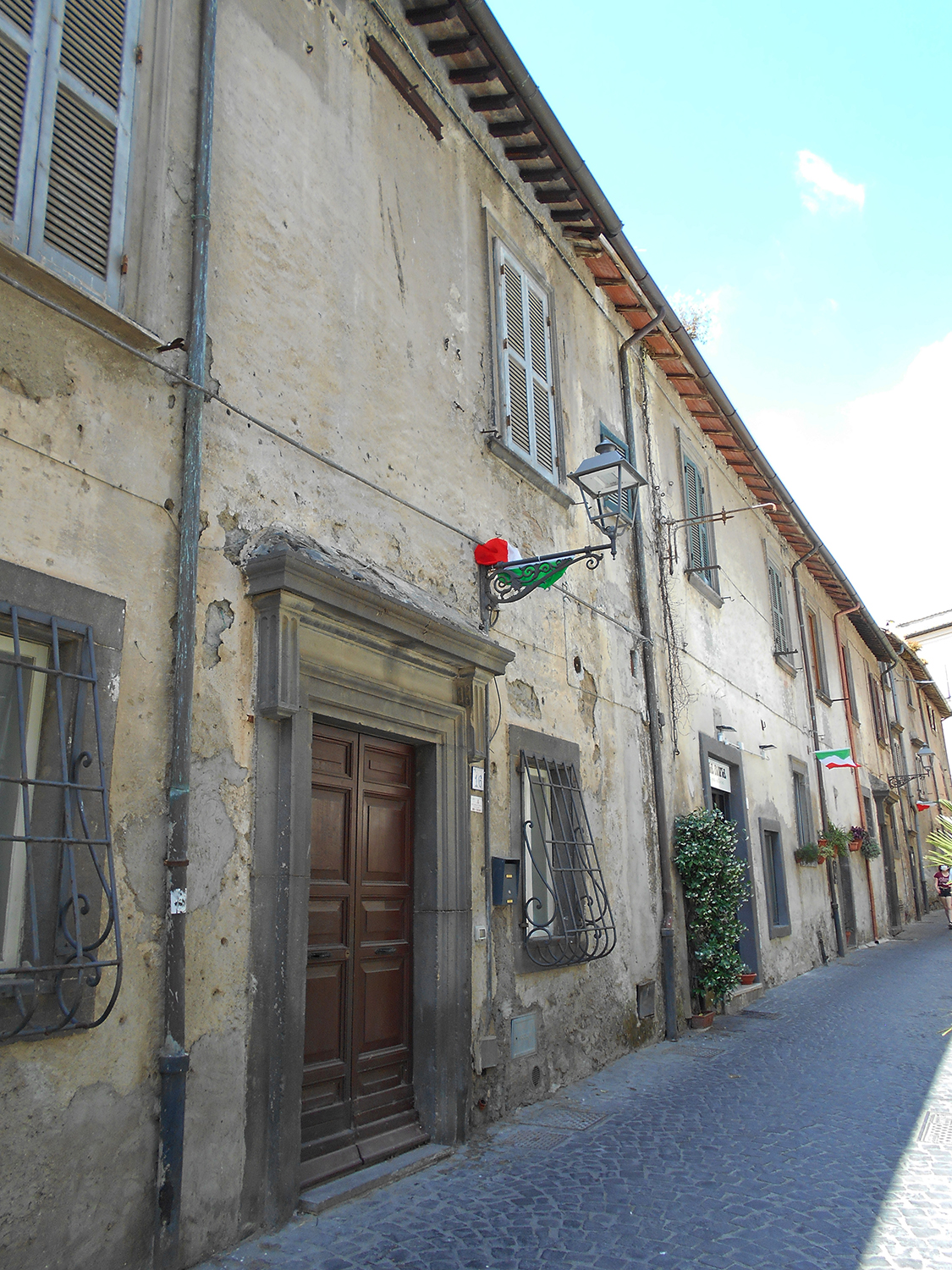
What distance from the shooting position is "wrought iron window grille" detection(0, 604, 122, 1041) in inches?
119

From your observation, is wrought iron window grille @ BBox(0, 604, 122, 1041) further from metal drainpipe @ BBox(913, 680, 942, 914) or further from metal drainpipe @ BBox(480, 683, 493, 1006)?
A: metal drainpipe @ BBox(913, 680, 942, 914)

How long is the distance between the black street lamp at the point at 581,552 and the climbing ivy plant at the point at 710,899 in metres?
3.34

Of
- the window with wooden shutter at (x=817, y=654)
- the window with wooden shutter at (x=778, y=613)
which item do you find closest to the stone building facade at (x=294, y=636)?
the window with wooden shutter at (x=778, y=613)

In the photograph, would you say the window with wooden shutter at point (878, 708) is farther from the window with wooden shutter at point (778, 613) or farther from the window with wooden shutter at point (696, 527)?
the window with wooden shutter at point (696, 527)

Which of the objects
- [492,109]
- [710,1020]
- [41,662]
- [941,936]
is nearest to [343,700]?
[41,662]

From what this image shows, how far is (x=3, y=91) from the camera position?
3.55m

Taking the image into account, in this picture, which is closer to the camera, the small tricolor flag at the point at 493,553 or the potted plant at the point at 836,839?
the small tricolor flag at the point at 493,553

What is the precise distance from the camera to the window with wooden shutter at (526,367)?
22.4ft

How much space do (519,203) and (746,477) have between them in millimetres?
6779

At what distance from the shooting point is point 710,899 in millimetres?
8328

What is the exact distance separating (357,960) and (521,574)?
252 centimetres

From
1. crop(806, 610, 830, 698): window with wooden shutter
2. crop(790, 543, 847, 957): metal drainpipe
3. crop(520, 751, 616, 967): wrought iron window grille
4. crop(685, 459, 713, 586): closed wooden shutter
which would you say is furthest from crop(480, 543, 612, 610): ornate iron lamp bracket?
crop(806, 610, 830, 698): window with wooden shutter

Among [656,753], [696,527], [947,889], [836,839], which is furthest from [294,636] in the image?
[947,889]

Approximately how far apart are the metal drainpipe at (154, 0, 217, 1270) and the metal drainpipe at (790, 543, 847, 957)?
1302 centimetres
